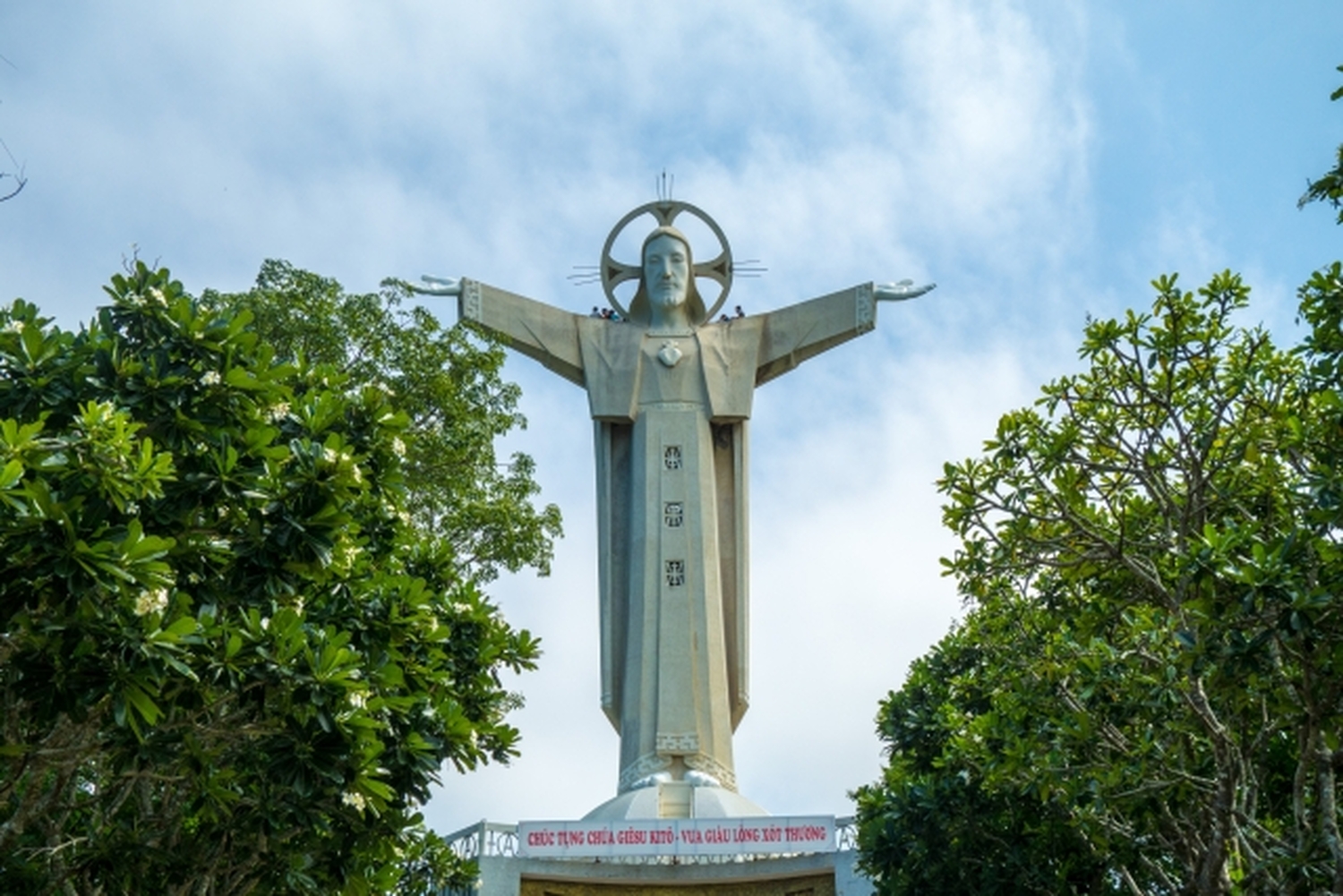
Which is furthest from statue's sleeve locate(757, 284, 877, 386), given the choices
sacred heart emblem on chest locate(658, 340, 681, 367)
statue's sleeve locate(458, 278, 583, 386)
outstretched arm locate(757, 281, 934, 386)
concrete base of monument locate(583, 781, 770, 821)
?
concrete base of monument locate(583, 781, 770, 821)

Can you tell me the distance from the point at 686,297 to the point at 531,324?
92.5 inches

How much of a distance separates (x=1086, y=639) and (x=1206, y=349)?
2.30 metres

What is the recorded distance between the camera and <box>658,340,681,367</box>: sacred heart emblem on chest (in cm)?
2397

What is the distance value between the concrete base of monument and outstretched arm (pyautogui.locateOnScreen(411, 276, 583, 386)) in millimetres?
6376

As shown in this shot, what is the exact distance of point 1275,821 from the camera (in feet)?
43.6

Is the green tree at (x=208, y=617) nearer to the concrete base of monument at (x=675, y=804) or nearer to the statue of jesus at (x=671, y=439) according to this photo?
the concrete base of monument at (x=675, y=804)

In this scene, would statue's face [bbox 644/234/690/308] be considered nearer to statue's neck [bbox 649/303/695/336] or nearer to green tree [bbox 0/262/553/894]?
statue's neck [bbox 649/303/695/336]

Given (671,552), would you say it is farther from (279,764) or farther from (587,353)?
(279,764)

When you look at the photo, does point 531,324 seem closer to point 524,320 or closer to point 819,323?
point 524,320

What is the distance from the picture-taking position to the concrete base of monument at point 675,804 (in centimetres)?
2055

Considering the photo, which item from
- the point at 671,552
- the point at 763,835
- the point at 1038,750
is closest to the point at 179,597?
the point at 1038,750

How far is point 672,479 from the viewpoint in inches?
929

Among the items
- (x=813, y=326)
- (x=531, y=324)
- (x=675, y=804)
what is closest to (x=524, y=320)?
(x=531, y=324)

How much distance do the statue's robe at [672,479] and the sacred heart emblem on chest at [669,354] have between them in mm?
20
